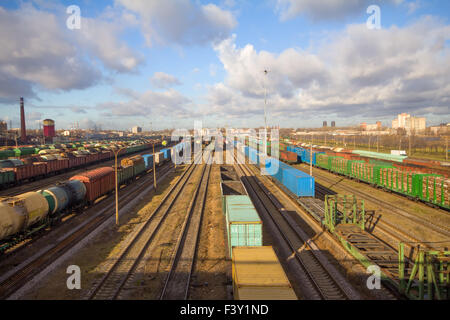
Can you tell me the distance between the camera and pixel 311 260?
15.6 metres

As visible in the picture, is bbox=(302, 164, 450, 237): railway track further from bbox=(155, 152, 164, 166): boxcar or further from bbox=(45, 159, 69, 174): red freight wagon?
bbox=(45, 159, 69, 174): red freight wagon

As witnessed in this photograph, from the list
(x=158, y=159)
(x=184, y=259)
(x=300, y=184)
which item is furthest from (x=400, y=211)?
(x=158, y=159)

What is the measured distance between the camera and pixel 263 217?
78.2ft

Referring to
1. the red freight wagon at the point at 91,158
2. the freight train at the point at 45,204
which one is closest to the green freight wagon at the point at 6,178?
the freight train at the point at 45,204

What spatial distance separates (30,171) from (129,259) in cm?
3337

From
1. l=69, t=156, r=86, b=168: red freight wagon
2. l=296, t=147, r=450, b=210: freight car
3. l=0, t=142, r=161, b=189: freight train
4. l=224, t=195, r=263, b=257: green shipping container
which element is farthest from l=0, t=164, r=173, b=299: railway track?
l=296, t=147, r=450, b=210: freight car

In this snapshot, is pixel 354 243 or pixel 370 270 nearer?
pixel 370 270

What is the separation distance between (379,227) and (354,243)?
6635 mm

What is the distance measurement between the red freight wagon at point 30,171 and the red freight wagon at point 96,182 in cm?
1575

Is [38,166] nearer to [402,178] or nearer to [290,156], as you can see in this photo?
[290,156]

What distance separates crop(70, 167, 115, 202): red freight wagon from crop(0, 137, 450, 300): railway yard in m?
0.23

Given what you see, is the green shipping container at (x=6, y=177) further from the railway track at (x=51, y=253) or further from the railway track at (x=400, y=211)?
the railway track at (x=400, y=211)
